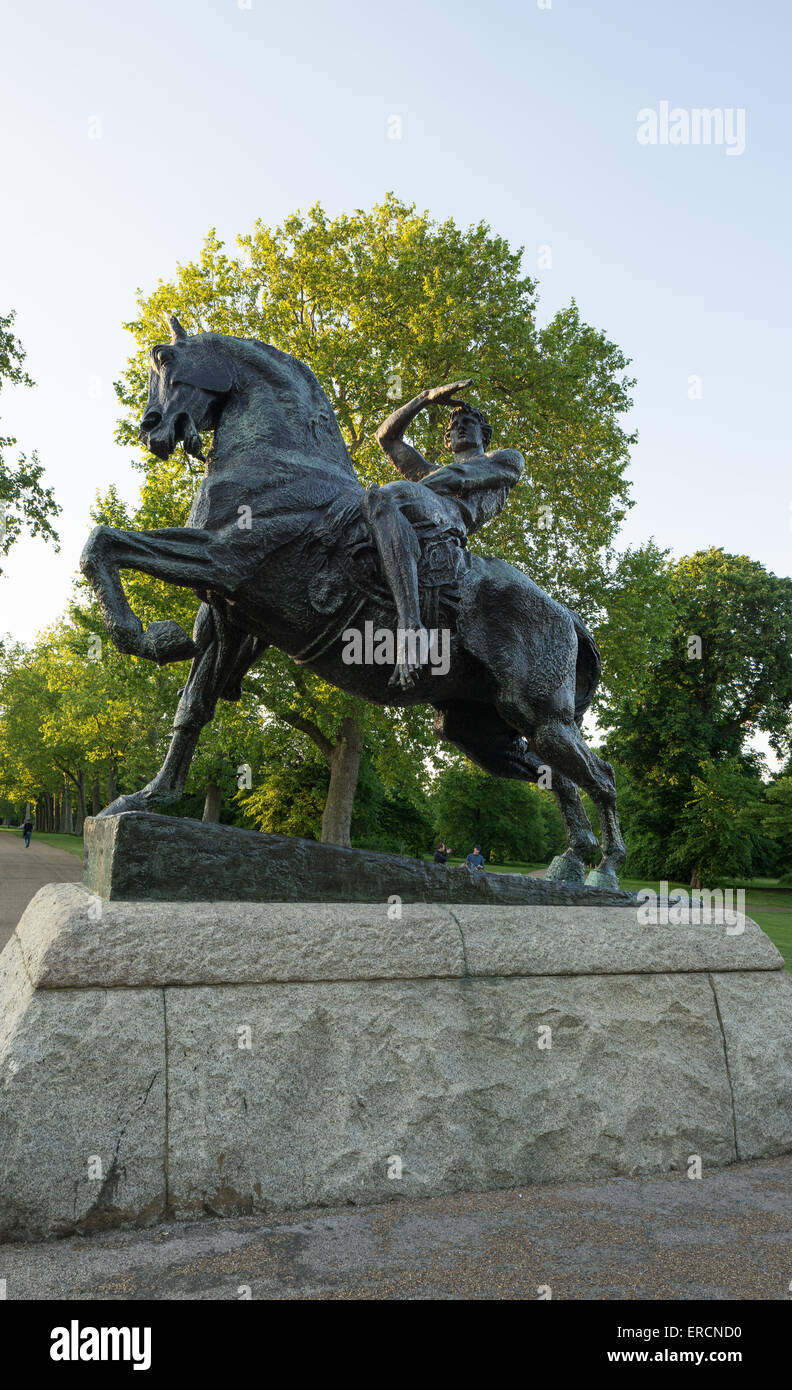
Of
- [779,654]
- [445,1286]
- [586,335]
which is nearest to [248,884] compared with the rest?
[445,1286]

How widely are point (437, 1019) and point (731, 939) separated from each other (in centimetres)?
188

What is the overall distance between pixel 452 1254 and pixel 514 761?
3.18 meters

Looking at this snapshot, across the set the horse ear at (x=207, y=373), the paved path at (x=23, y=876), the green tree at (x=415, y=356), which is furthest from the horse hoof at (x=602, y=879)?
the green tree at (x=415, y=356)

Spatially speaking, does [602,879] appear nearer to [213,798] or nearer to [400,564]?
[400,564]

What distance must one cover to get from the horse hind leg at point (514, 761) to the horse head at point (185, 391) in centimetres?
220

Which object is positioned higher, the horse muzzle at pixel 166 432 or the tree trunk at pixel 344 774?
the horse muzzle at pixel 166 432

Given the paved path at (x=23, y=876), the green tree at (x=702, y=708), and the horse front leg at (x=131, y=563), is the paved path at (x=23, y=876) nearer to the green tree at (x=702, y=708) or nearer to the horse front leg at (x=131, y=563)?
the horse front leg at (x=131, y=563)

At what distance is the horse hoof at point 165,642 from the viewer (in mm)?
5032

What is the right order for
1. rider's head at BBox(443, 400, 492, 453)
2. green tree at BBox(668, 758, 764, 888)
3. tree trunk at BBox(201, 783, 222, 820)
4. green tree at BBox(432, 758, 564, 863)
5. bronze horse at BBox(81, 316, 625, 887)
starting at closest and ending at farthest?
1. bronze horse at BBox(81, 316, 625, 887)
2. rider's head at BBox(443, 400, 492, 453)
3. tree trunk at BBox(201, 783, 222, 820)
4. green tree at BBox(668, 758, 764, 888)
5. green tree at BBox(432, 758, 564, 863)

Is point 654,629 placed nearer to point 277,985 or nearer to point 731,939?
point 731,939

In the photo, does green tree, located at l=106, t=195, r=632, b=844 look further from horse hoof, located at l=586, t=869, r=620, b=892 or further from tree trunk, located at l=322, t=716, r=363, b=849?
horse hoof, located at l=586, t=869, r=620, b=892

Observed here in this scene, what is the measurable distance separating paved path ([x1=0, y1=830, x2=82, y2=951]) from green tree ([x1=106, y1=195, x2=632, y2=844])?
6.39m

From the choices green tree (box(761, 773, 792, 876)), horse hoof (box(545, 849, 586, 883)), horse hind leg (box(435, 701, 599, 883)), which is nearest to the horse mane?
horse hind leg (box(435, 701, 599, 883))

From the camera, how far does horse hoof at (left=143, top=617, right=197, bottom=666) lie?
5032 mm
